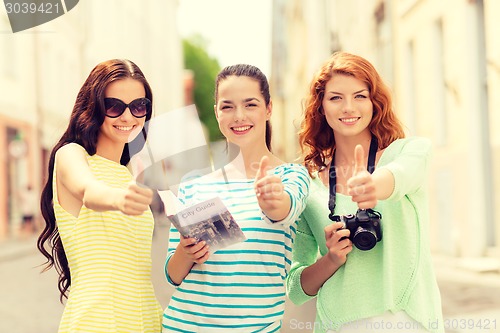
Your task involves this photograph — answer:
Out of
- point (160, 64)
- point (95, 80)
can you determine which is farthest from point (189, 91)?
point (95, 80)

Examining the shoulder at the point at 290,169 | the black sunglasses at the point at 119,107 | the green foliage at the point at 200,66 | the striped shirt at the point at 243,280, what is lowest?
the striped shirt at the point at 243,280

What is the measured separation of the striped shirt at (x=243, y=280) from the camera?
2199mm

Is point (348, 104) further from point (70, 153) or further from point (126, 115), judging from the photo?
point (70, 153)

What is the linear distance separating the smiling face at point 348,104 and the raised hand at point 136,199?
2.50 feet

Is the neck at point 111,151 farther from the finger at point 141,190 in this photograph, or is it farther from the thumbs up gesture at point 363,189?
the thumbs up gesture at point 363,189

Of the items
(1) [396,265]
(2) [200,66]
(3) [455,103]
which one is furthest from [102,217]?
(2) [200,66]

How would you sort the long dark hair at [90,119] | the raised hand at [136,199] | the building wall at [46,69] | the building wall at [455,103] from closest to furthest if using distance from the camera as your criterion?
the raised hand at [136,199] → the long dark hair at [90,119] → the building wall at [455,103] → the building wall at [46,69]

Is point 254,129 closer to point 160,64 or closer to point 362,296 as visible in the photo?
point 362,296

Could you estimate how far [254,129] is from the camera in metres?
2.32

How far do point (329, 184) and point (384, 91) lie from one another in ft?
1.24

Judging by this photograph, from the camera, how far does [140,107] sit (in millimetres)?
2416

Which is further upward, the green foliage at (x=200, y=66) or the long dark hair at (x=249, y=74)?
→ the green foliage at (x=200, y=66)

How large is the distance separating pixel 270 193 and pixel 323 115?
0.61m

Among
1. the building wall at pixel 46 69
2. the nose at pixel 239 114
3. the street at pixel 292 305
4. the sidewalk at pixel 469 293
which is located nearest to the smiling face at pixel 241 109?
the nose at pixel 239 114
